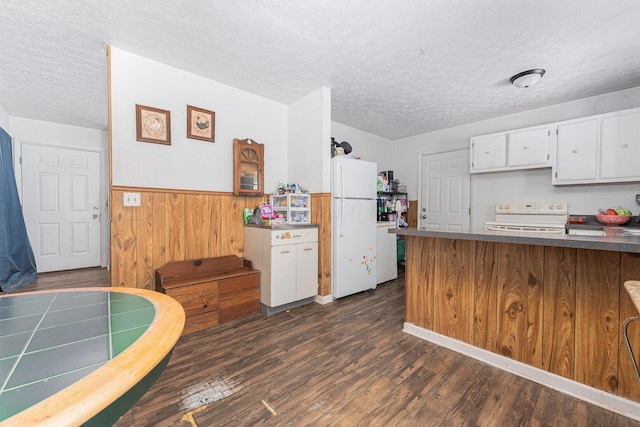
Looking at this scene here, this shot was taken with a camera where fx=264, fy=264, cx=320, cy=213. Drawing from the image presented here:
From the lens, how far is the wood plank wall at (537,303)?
1.44 metres

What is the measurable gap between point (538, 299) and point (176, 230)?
2.96 meters

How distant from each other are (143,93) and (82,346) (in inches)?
97.1

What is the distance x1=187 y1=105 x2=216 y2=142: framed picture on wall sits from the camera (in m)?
2.62

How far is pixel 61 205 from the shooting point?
4.19 metres

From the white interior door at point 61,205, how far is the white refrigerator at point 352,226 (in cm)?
423

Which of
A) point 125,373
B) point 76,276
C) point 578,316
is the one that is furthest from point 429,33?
point 76,276

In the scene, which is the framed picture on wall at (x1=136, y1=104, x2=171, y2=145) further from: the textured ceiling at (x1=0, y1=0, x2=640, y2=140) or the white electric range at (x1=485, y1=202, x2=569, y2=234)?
the white electric range at (x1=485, y1=202, x2=569, y2=234)

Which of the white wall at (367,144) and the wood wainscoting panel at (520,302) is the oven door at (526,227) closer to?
the wood wainscoting panel at (520,302)

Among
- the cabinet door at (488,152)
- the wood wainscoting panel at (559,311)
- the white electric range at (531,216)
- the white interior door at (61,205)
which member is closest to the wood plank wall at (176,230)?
the wood wainscoting panel at (559,311)

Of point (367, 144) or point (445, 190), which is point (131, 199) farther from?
point (445, 190)

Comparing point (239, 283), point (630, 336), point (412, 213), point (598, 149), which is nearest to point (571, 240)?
point (630, 336)

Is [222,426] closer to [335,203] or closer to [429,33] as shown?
[335,203]

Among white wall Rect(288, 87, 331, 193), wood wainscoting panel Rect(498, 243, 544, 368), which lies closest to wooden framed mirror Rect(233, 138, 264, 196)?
white wall Rect(288, 87, 331, 193)

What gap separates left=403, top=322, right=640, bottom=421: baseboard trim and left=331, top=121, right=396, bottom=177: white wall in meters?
3.16
